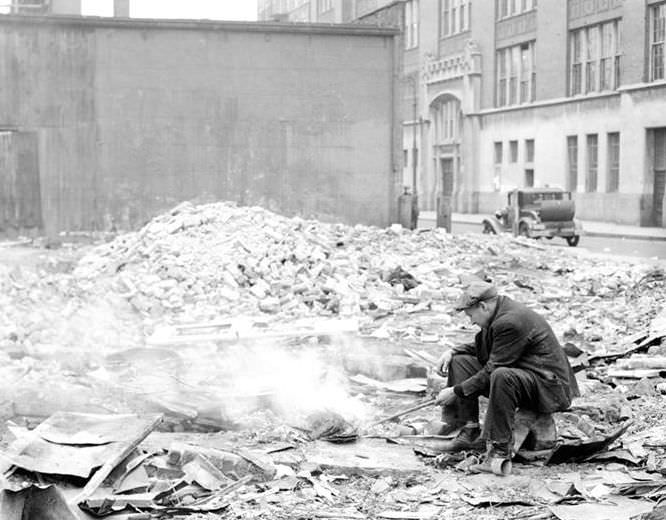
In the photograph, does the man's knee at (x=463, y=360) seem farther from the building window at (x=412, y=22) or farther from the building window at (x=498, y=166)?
the building window at (x=412, y=22)

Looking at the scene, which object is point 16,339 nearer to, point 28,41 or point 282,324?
point 282,324

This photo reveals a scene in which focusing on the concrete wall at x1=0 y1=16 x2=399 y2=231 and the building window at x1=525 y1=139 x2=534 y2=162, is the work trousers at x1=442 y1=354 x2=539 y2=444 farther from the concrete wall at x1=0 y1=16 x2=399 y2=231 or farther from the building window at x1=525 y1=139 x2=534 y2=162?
the building window at x1=525 y1=139 x2=534 y2=162

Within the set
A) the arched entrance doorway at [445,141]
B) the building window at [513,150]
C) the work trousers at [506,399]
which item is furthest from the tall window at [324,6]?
the work trousers at [506,399]

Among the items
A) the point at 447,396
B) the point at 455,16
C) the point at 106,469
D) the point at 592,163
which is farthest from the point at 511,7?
the point at 106,469

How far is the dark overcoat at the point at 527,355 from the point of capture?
7762 mm

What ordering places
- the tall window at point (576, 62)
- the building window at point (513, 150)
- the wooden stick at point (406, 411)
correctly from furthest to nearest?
the building window at point (513, 150) → the tall window at point (576, 62) → the wooden stick at point (406, 411)

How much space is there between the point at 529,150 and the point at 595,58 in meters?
6.45

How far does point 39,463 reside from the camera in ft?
22.6

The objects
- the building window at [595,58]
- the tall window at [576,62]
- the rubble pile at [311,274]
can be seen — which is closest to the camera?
the rubble pile at [311,274]

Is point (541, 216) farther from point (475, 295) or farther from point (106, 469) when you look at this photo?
point (106, 469)

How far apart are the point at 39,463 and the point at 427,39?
5328 cm

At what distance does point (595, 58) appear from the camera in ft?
141

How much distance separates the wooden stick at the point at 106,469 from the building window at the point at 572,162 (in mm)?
38722

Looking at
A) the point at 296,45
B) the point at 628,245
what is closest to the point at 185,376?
the point at 296,45
